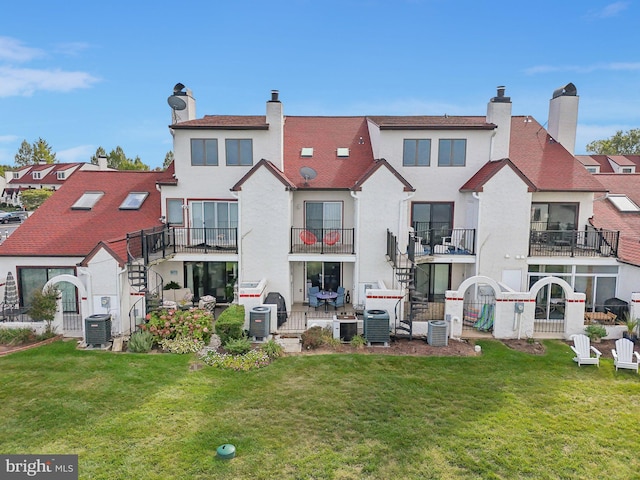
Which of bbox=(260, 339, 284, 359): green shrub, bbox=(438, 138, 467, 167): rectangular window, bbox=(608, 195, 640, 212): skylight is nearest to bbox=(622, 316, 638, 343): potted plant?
bbox=(608, 195, 640, 212): skylight

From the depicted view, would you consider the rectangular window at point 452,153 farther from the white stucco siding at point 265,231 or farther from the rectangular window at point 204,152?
the rectangular window at point 204,152

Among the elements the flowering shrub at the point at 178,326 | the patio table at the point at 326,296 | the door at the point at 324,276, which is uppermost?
the door at the point at 324,276

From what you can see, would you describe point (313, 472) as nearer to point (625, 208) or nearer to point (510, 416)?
point (510, 416)

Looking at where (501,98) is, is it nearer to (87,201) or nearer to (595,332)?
(595,332)

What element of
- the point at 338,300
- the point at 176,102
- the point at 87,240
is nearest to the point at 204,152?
the point at 176,102

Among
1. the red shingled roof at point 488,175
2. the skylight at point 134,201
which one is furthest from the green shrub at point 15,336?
the red shingled roof at point 488,175

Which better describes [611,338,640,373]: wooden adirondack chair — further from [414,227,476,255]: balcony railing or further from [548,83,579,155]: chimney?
[548,83,579,155]: chimney
